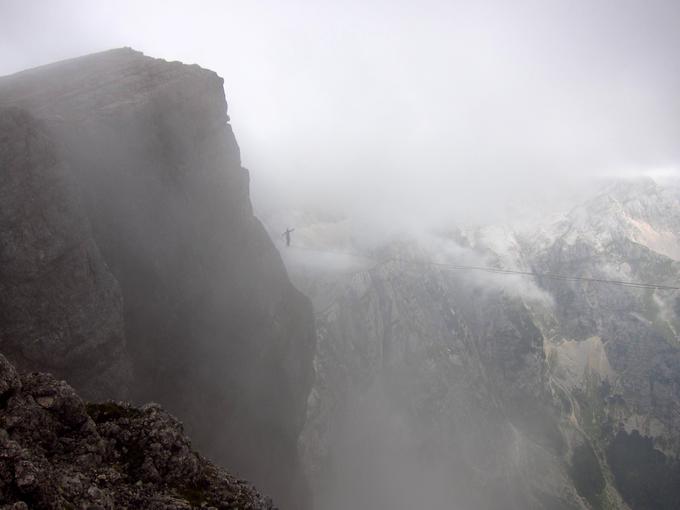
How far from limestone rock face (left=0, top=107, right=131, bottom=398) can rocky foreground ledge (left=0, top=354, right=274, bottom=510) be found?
65.3 ft

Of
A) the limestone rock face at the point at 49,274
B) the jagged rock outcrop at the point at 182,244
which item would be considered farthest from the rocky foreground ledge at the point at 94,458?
the jagged rock outcrop at the point at 182,244

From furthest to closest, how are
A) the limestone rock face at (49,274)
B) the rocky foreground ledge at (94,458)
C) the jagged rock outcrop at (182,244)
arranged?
the jagged rock outcrop at (182,244)
the limestone rock face at (49,274)
the rocky foreground ledge at (94,458)

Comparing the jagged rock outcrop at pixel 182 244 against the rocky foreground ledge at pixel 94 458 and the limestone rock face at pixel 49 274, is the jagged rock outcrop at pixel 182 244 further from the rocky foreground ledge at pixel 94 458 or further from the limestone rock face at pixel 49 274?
the rocky foreground ledge at pixel 94 458

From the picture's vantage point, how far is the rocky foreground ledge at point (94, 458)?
1805cm

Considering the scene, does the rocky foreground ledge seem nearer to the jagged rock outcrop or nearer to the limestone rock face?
the limestone rock face

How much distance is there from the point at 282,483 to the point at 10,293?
193 feet

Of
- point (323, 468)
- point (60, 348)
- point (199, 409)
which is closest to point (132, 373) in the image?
point (60, 348)

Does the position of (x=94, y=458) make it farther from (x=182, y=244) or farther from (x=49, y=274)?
(x=182, y=244)

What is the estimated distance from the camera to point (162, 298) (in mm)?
61094

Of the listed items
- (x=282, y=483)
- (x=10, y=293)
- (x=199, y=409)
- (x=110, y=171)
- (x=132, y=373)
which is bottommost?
(x=282, y=483)

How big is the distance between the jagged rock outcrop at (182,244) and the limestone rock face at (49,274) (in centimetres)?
78

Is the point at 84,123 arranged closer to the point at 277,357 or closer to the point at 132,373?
the point at 132,373

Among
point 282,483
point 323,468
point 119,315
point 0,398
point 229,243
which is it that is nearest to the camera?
point 0,398

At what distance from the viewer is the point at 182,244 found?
6575cm
